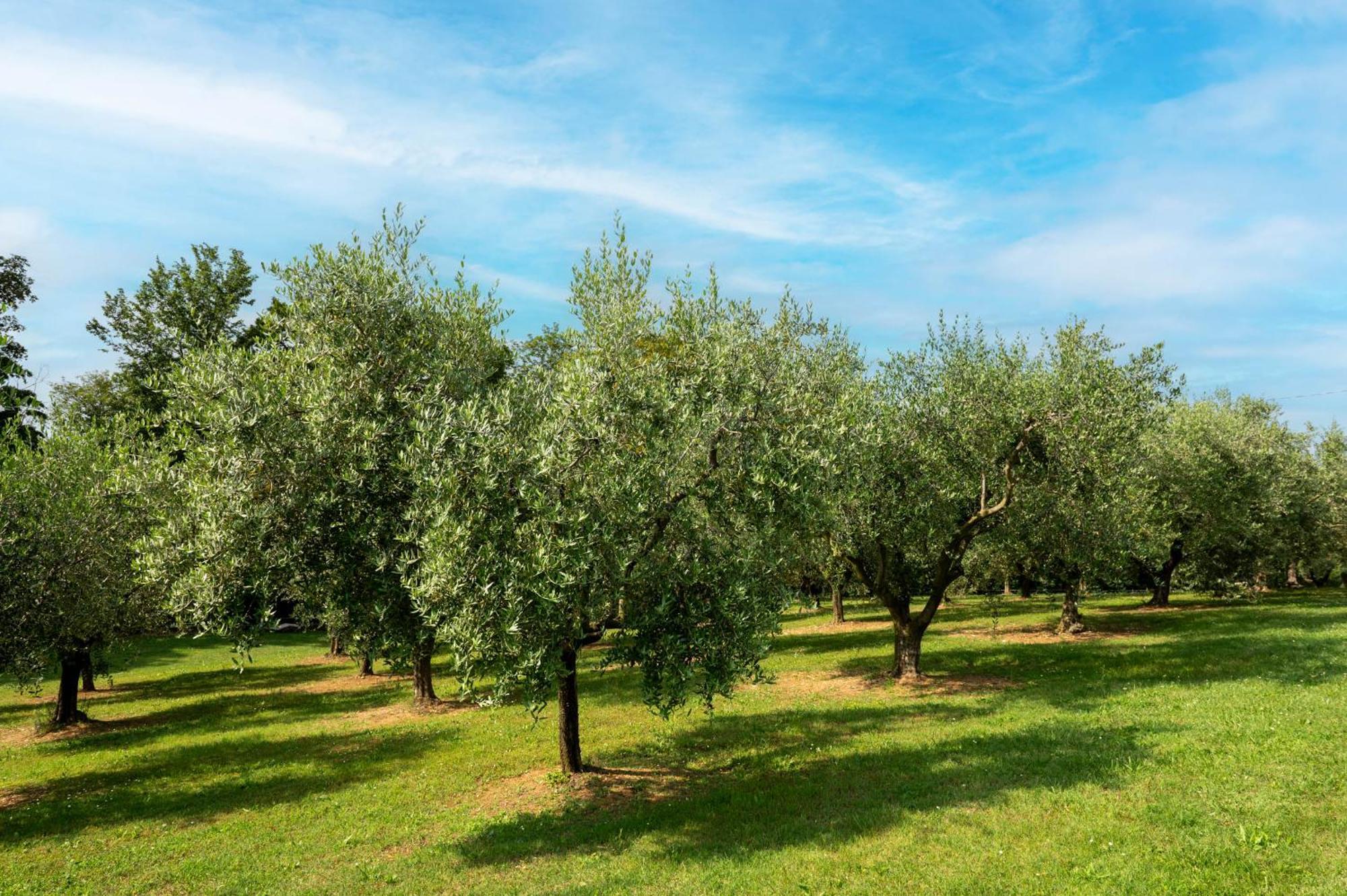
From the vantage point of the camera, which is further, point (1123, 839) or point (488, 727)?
point (488, 727)

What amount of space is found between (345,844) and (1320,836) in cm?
1948

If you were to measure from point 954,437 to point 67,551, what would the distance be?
30053 mm

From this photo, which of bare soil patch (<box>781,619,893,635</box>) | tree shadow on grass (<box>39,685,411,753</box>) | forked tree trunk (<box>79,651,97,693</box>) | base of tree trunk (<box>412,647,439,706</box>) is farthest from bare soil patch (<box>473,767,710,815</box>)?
bare soil patch (<box>781,619,893,635</box>)

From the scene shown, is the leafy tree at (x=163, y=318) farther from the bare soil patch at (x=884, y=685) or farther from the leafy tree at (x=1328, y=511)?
the leafy tree at (x=1328, y=511)

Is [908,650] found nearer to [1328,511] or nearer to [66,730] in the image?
[66,730]

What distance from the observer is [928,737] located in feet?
72.8

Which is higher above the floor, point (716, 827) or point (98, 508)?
point (98, 508)

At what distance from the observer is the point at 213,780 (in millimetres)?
23719

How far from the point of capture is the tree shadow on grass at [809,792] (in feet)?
52.4

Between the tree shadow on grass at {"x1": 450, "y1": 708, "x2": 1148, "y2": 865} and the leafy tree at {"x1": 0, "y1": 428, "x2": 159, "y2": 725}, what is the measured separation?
13418 millimetres

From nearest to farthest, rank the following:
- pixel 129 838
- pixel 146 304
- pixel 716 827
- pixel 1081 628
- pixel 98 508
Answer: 1. pixel 716 827
2. pixel 129 838
3. pixel 98 508
4. pixel 1081 628
5. pixel 146 304

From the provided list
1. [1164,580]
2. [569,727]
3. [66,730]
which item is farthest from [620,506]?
[1164,580]

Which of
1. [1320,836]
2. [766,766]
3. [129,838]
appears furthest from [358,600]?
[1320,836]

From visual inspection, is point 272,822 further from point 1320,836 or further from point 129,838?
point 1320,836
